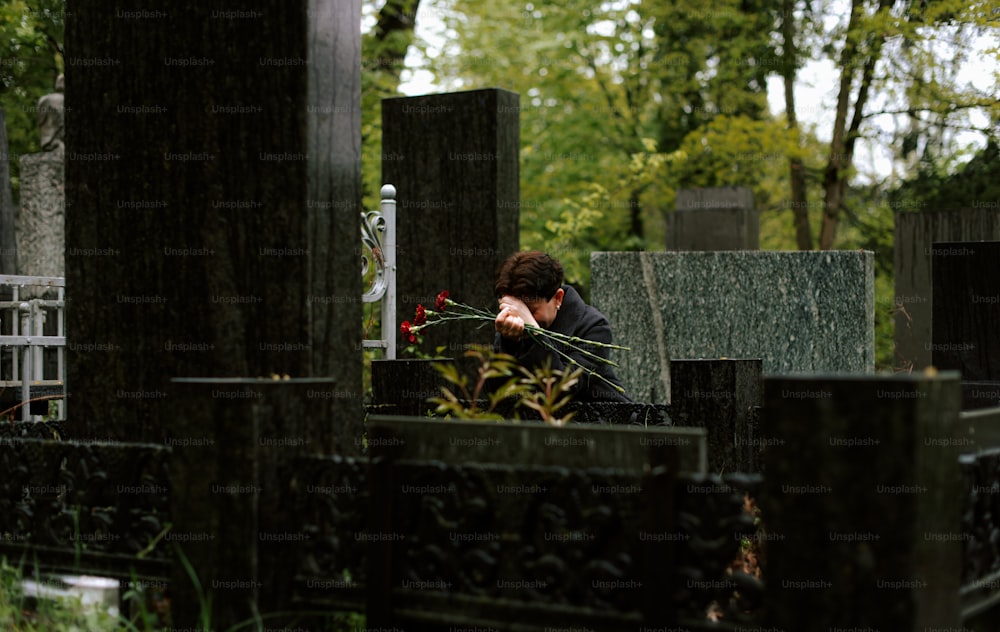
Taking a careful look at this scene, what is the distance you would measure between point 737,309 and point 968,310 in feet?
8.28

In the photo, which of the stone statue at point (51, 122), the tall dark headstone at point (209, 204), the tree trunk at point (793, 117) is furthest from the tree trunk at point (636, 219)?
the tall dark headstone at point (209, 204)

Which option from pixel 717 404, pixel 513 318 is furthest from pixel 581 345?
pixel 717 404

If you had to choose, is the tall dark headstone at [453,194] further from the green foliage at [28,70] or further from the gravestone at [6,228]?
the green foliage at [28,70]

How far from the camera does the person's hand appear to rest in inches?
205

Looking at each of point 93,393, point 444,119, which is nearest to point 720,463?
point 93,393

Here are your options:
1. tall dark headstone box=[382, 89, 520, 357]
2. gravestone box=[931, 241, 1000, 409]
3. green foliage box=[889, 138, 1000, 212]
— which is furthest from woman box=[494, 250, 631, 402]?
green foliage box=[889, 138, 1000, 212]

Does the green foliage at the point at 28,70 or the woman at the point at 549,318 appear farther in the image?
the green foliage at the point at 28,70

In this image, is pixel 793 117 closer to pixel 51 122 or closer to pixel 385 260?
pixel 51 122

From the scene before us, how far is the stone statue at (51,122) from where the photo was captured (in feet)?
40.0

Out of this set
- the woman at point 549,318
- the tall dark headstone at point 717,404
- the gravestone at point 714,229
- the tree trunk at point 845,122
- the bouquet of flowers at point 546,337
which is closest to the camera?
the bouquet of flowers at point 546,337

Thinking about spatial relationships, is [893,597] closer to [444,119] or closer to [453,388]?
[453,388]

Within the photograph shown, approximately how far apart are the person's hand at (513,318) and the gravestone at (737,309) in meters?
2.77

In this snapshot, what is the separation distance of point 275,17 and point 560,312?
8.16 ft

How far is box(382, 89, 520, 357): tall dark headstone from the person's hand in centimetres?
228
